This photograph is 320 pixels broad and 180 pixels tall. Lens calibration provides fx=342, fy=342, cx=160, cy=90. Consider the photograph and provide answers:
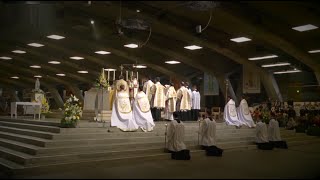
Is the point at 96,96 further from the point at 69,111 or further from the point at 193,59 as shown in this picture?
the point at 193,59

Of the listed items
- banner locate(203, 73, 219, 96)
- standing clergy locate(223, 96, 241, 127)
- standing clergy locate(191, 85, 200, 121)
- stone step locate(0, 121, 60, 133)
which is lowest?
stone step locate(0, 121, 60, 133)

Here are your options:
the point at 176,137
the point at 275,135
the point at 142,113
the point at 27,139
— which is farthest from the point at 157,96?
the point at 27,139

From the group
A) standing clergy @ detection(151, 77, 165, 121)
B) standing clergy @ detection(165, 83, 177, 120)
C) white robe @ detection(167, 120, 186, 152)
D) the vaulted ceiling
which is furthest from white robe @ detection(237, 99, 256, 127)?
white robe @ detection(167, 120, 186, 152)

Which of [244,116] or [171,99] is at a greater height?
[171,99]

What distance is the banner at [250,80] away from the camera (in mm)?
22203

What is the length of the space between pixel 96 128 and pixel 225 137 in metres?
5.09

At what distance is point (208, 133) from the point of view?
1081 centimetres

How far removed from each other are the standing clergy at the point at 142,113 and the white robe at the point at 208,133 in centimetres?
171

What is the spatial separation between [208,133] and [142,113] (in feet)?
7.32

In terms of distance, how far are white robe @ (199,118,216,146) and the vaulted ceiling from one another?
375cm

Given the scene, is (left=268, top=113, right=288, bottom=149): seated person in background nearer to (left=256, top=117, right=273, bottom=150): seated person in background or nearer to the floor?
(left=256, top=117, right=273, bottom=150): seated person in background

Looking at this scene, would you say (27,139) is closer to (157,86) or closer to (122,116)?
(122,116)

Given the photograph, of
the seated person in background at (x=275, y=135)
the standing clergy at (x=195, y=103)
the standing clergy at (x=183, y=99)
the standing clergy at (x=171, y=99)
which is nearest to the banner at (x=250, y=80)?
the standing clergy at (x=195, y=103)

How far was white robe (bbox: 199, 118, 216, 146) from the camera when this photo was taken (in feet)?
35.3
